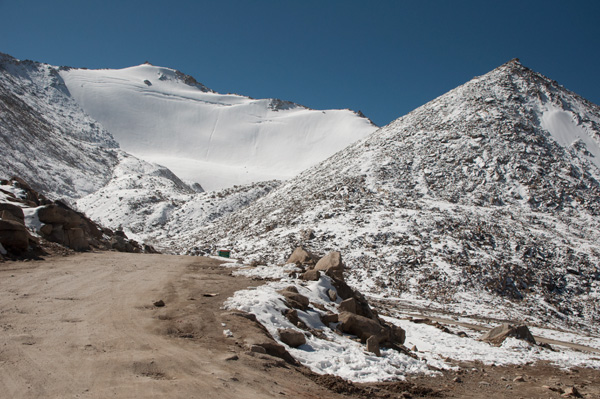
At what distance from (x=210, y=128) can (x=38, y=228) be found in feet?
286

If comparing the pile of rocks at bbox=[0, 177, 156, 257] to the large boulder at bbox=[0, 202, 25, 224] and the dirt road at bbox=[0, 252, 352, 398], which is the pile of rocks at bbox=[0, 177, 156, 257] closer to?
the large boulder at bbox=[0, 202, 25, 224]

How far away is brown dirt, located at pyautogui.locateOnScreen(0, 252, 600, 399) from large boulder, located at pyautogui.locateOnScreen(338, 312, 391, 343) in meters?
1.67

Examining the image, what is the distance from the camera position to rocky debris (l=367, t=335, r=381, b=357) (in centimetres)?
853

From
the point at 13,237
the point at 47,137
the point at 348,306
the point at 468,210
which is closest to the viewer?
the point at 348,306

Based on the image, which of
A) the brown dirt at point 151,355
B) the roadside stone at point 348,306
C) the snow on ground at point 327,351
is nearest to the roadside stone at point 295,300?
the snow on ground at point 327,351

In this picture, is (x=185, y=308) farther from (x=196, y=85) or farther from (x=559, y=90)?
(x=196, y=85)

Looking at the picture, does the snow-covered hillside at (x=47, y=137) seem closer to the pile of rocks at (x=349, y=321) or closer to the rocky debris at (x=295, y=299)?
the pile of rocks at (x=349, y=321)

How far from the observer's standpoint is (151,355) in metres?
5.56

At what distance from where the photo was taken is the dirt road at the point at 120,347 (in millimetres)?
4512

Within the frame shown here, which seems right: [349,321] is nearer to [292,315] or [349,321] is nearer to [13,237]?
[292,315]

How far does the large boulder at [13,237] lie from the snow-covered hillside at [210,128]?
58132 mm

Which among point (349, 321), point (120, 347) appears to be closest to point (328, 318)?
point (349, 321)

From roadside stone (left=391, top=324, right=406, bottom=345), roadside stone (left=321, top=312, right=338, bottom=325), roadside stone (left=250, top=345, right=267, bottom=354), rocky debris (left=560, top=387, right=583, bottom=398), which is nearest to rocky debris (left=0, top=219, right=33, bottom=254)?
roadside stone (left=321, top=312, right=338, bottom=325)

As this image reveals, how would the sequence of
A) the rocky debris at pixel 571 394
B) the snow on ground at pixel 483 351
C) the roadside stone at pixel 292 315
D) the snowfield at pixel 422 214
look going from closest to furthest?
the rocky debris at pixel 571 394 < the roadside stone at pixel 292 315 < the snow on ground at pixel 483 351 < the snowfield at pixel 422 214
